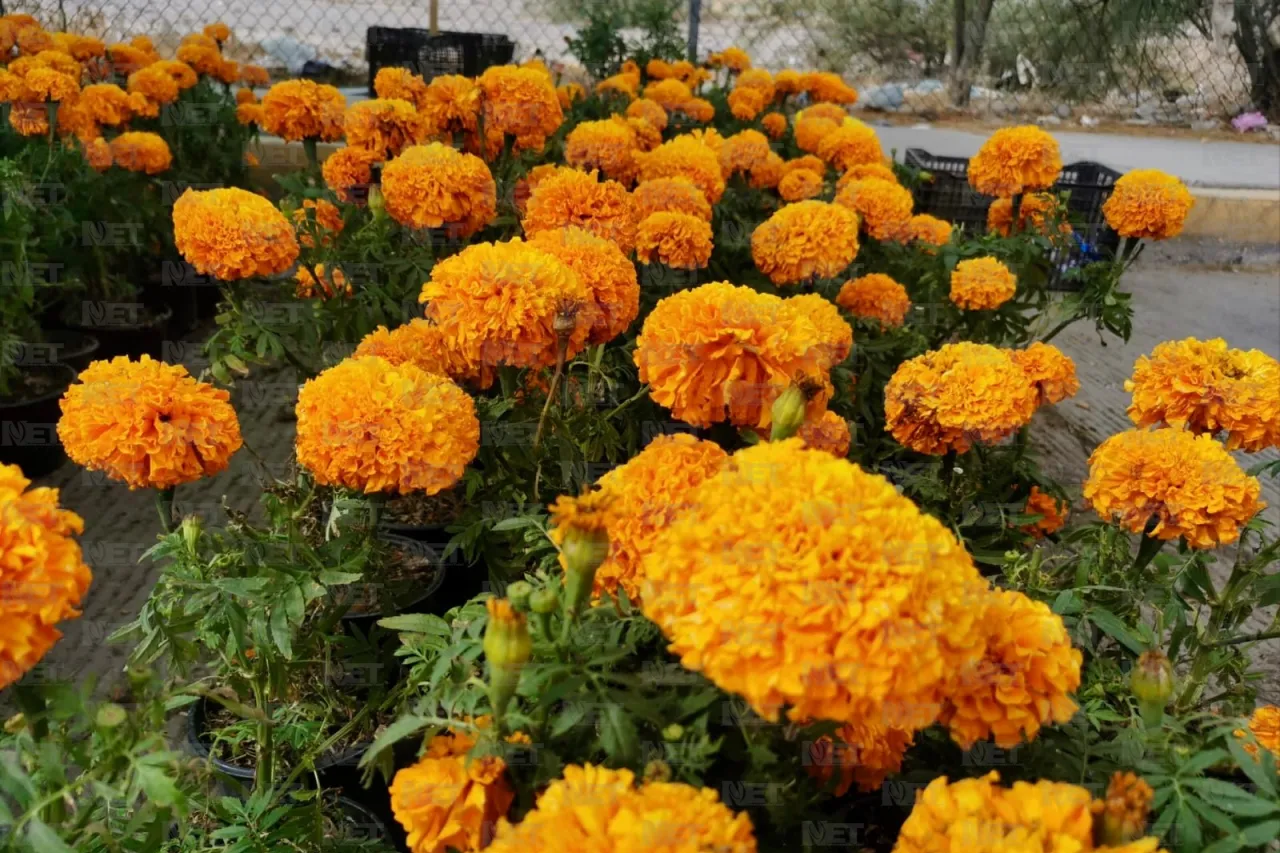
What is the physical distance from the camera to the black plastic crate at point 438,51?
517cm

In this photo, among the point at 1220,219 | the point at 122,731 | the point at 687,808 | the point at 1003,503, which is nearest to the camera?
the point at 687,808

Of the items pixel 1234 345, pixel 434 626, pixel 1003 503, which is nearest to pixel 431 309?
pixel 434 626

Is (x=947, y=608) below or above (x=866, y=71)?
below

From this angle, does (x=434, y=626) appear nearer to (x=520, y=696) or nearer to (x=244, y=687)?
(x=520, y=696)

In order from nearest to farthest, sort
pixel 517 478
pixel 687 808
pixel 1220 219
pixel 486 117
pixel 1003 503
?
pixel 687 808 → pixel 517 478 → pixel 1003 503 → pixel 486 117 → pixel 1220 219

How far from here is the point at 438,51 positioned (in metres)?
5.24

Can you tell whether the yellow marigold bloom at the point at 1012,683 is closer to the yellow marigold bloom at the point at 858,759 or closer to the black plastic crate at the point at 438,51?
the yellow marigold bloom at the point at 858,759

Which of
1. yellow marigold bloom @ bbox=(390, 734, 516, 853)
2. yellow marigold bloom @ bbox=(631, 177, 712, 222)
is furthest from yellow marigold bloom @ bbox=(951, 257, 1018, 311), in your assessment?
yellow marigold bloom @ bbox=(390, 734, 516, 853)

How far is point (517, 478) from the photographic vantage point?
1.82 meters

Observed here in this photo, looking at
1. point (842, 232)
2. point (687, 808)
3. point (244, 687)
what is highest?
point (842, 232)

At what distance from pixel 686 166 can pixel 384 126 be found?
78 centimetres

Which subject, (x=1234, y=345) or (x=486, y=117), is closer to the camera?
(x=486, y=117)

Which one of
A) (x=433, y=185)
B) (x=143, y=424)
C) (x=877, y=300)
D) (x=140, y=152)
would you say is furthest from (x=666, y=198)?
(x=140, y=152)

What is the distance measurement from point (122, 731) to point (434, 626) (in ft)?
1.12
